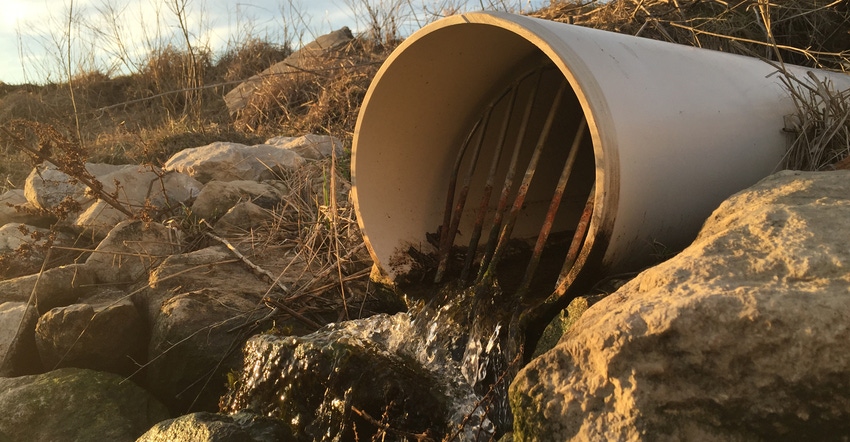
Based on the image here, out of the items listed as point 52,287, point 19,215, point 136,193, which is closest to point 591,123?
point 52,287

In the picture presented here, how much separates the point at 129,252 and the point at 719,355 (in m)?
2.79

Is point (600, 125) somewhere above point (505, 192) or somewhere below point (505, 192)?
above

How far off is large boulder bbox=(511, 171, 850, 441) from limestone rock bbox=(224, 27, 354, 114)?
619 cm

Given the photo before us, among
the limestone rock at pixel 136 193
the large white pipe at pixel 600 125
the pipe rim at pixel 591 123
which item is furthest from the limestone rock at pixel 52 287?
the pipe rim at pixel 591 123

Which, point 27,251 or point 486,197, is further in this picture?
point 27,251

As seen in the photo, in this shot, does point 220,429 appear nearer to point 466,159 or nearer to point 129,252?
point 466,159

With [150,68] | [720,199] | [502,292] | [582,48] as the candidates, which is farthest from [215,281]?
[150,68]

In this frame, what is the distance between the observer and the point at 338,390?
2.06m

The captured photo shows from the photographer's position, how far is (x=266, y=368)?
2.25 m

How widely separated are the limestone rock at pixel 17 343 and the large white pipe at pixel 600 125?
1.43 metres

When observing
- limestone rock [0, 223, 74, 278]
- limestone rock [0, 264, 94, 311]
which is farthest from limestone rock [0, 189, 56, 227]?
limestone rock [0, 264, 94, 311]

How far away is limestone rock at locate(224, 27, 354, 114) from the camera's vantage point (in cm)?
747

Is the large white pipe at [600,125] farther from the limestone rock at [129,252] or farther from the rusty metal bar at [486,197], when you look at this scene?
the limestone rock at [129,252]

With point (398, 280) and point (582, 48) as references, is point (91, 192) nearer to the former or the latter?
point (398, 280)
